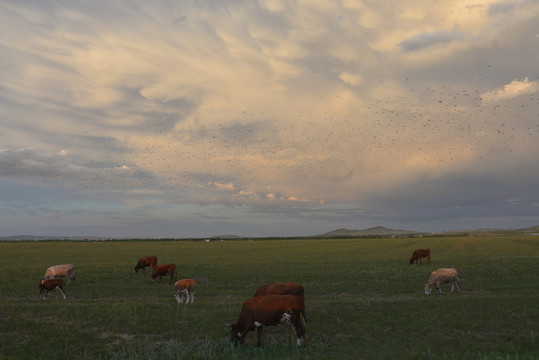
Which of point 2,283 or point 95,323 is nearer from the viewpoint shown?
point 95,323

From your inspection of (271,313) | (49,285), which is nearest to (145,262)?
(49,285)

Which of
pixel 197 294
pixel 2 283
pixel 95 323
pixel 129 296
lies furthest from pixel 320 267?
pixel 2 283

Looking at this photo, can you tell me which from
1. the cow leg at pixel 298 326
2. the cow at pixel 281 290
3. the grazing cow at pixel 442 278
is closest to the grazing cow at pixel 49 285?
the cow at pixel 281 290

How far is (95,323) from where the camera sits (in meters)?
17.5

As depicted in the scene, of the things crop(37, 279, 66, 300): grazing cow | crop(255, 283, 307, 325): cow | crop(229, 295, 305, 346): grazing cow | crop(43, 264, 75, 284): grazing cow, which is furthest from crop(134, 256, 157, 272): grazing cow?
crop(229, 295, 305, 346): grazing cow

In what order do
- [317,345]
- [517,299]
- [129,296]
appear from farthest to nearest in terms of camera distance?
[129,296], [517,299], [317,345]

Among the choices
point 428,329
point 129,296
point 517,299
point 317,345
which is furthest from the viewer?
point 129,296

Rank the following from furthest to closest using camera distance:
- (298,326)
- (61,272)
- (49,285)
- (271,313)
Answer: (61,272)
(49,285)
(298,326)
(271,313)

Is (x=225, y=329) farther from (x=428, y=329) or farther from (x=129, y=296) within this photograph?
(x=129, y=296)

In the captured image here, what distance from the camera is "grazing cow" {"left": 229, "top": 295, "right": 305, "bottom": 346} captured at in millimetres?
13320

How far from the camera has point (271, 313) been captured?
13.4 metres

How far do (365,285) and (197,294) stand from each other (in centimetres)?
1375

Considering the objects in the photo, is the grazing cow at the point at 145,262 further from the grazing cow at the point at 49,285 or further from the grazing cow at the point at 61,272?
the grazing cow at the point at 49,285

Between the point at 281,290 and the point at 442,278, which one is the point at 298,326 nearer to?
the point at 281,290
